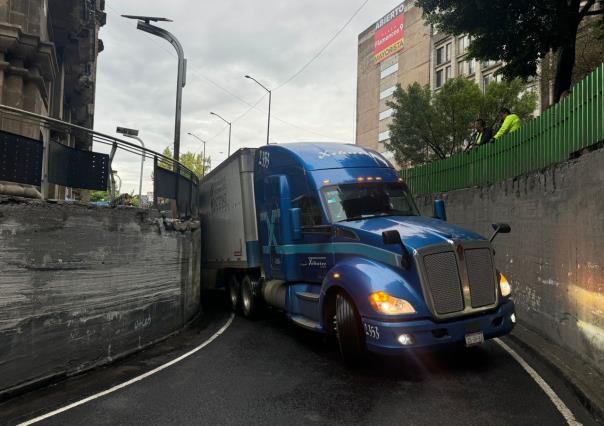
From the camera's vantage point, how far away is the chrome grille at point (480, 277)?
586 cm

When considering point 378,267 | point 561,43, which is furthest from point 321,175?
point 561,43

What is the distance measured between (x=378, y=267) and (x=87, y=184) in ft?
15.1

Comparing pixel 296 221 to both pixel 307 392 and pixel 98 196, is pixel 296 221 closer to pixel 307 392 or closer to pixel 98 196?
pixel 307 392

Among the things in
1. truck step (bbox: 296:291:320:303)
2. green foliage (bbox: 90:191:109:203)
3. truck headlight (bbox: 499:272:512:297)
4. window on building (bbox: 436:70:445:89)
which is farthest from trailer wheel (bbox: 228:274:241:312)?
window on building (bbox: 436:70:445:89)

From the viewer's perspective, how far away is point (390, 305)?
5.55 metres

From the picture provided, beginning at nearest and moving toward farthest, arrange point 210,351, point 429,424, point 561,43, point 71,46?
1. point 429,424
2. point 210,351
3. point 561,43
4. point 71,46

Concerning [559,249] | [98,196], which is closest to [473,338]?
[559,249]

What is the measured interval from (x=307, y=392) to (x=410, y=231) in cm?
241

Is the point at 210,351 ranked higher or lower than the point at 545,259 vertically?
lower

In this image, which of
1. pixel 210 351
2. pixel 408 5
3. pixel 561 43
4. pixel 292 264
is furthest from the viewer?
pixel 408 5

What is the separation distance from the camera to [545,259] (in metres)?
7.66

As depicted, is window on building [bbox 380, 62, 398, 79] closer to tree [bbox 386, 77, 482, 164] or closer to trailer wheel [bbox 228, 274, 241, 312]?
tree [bbox 386, 77, 482, 164]

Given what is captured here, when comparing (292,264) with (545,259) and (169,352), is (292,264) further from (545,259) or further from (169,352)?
(545,259)

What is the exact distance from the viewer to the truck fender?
561 centimetres
